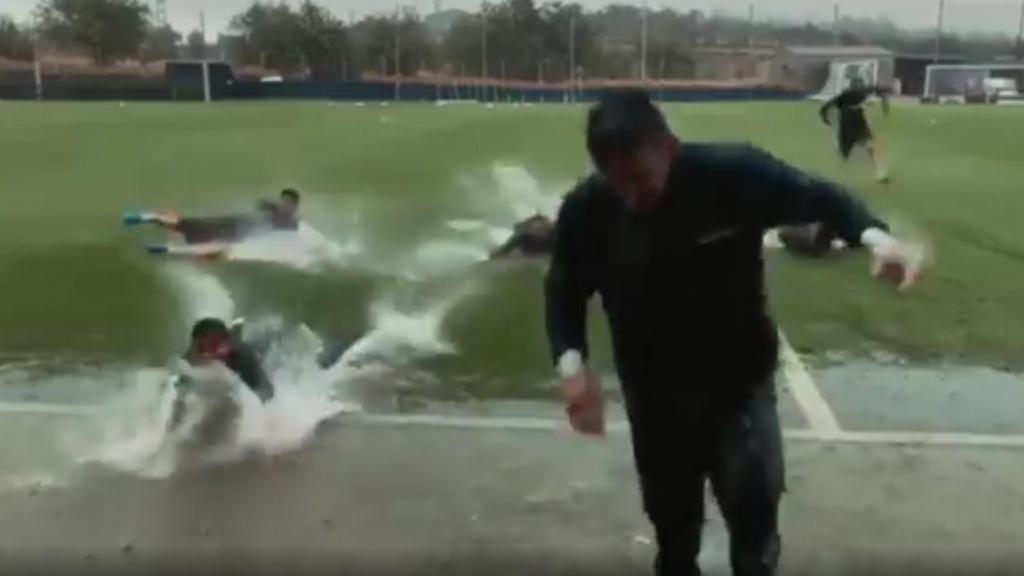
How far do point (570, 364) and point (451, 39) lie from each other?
16.2 m

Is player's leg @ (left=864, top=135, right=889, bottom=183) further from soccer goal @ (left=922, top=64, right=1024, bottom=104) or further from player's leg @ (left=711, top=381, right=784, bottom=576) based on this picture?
soccer goal @ (left=922, top=64, right=1024, bottom=104)

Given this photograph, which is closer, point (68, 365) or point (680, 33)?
point (68, 365)

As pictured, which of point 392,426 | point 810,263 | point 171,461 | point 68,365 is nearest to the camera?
point 171,461

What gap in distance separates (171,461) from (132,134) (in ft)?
77.4

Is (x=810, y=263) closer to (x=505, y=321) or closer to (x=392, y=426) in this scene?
(x=505, y=321)

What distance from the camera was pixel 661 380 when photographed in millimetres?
3498

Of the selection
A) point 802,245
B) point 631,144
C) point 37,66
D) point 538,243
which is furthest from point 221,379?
point 37,66

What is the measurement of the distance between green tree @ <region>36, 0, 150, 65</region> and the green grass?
1952mm

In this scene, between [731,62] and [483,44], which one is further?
[483,44]

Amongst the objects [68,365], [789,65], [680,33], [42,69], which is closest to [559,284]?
[68,365]

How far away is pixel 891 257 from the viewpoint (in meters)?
3.38

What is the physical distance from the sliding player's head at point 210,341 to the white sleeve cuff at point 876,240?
2.82 metres

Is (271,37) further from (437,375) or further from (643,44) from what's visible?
(437,375)

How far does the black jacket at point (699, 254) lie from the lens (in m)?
3.33
